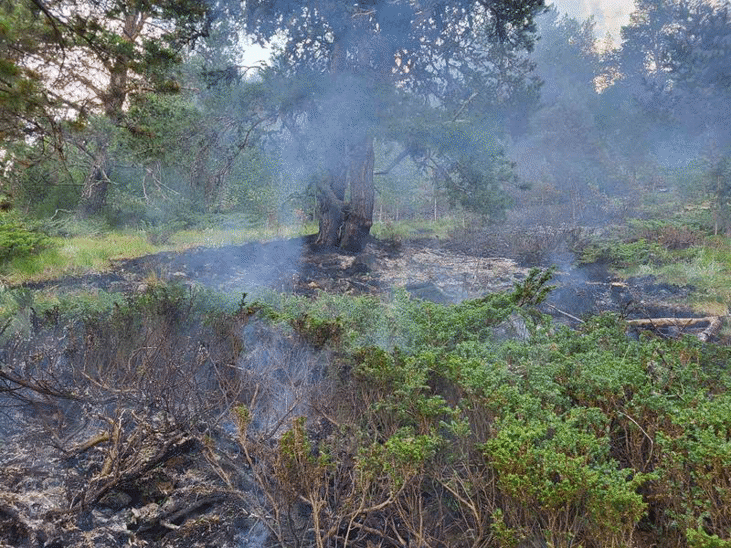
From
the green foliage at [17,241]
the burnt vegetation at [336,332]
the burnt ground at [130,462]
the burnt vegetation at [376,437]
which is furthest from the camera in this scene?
the green foliage at [17,241]

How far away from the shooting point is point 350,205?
38.3 feet

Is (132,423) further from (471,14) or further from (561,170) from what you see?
(561,170)

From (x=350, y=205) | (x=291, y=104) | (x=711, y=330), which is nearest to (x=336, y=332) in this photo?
(x=711, y=330)

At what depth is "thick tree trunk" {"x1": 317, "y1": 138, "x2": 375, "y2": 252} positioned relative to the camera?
38.0 ft

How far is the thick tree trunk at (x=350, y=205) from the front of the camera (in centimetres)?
1158

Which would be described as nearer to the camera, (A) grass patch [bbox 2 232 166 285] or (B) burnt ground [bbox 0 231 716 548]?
(B) burnt ground [bbox 0 231 716 548]

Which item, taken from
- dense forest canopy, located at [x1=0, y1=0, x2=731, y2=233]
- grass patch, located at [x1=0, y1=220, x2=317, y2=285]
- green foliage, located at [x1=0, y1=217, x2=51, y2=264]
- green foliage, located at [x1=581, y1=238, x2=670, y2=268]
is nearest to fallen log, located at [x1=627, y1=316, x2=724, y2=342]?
green foliage, located at [x1=581, y1=238, x2=670, y2=268]

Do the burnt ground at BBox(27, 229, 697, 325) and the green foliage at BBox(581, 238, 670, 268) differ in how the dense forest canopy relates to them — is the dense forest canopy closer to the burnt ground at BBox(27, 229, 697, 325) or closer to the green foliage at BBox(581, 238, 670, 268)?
the burnt ground at BBox(27, 229, 697, 325)

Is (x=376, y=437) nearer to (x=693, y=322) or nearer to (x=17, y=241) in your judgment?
(x=693, y=322)

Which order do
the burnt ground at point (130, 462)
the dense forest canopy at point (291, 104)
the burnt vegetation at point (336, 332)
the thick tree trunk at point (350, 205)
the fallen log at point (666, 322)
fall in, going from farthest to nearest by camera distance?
the thick tree trunk at point (350, 205), the fallen log at point (666, 322), the dense forest canopy at point (291, 104), the burnt ground at point (130, 462), the burnt vegetation at point (336, 332)

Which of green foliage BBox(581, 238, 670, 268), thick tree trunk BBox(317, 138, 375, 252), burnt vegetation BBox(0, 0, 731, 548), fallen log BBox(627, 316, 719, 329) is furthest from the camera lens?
thick tree trunk BBox(317, 138, 375, 252)

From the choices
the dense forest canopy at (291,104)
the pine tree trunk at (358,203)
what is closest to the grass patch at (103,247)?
the dense forest canopy at (291,104)

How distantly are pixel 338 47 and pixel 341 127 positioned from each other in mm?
1911

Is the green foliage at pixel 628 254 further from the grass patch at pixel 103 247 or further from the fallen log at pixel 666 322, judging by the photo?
the grass patch at pixel 103 247
